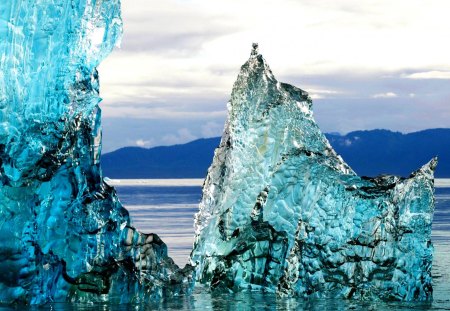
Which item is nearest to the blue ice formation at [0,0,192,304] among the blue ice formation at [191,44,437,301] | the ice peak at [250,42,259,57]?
the blue ice formation at [191,44,437,301]

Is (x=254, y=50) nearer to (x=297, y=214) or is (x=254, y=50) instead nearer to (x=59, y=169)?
(x=297, y=214)

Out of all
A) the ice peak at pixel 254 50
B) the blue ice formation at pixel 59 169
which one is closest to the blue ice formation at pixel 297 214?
the ice peak at pixel 254 50

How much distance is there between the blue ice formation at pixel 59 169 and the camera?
66.1 feet

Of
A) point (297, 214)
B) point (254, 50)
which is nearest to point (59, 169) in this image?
point (297, 214)

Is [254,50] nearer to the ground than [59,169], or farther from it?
farther from it

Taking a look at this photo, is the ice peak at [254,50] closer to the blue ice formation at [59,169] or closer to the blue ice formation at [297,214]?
the blue ice formation at [297,214]

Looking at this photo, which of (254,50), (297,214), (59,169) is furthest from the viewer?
(254,50)

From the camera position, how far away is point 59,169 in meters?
20.5

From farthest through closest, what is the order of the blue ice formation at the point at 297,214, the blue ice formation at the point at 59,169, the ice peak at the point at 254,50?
1. the ice peak at the point at 254,50
2. the blue ice formation at the point at 297,214
3. the blue ice formation at the point at 59,169

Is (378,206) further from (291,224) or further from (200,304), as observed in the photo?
(200,304)

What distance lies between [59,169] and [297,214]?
17.6 ft

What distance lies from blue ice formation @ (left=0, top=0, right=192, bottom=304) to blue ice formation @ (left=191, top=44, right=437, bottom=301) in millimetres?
2662

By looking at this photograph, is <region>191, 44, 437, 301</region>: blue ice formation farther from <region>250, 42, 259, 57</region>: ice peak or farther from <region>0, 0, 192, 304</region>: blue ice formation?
<region>0, 0, 192, 304</region>: blue ice formation

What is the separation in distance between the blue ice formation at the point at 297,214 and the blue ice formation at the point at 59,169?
266cm
